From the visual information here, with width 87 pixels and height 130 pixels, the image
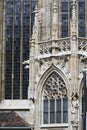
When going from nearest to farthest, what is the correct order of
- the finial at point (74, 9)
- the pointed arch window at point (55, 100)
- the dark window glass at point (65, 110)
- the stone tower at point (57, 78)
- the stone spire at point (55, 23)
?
1. the stone tower at point (57, 78)
2. the dark window glass at point (65, 110)
3. the pointed arch window at point (55, 100)
4. the finial at point (74, 9)
5. the stone spire at point (55, 23)

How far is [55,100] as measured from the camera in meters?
34.3

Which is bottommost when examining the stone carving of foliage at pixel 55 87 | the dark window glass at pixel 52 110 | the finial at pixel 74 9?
the dark window glass at pixel 52 110

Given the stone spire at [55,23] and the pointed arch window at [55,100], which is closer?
the pointed arch window at [55,100]

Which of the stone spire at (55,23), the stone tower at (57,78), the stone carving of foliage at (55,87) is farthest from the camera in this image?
the stone spire at (55,23)

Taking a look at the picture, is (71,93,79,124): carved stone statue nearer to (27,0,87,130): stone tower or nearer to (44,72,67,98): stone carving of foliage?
(27,0,87,130): stone tower

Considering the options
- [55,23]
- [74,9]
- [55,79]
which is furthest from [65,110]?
[74,9]

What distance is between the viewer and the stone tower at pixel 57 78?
33419mm

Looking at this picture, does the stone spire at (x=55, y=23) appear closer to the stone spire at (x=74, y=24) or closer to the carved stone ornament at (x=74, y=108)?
the stone spire at (x=74, y=24)

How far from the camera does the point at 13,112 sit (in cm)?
3584

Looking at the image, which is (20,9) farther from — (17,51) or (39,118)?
(39,118)

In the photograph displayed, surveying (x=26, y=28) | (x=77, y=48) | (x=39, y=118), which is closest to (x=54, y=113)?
(x=39, y=118)

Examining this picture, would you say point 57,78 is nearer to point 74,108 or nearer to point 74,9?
point 74,108

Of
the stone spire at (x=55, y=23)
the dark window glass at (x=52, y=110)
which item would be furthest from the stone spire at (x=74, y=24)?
the dark window glass at (x=52, y=110)

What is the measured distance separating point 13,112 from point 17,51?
15.1 feet
